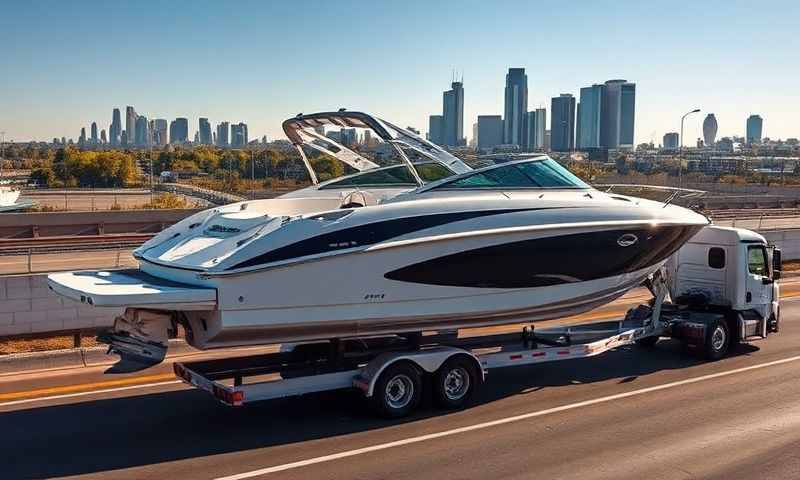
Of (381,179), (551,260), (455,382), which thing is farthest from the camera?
(381,179)

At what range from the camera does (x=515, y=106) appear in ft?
120

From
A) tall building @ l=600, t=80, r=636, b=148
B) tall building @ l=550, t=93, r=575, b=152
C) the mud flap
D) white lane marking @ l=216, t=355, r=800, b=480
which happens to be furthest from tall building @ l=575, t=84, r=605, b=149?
the mud flap

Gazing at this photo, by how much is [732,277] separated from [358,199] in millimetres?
6703

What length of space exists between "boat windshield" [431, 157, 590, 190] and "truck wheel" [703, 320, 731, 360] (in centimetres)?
338

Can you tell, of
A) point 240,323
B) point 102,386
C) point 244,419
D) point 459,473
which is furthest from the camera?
point 102,386

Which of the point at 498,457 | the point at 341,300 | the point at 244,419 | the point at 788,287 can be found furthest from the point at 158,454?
the point at 788,287

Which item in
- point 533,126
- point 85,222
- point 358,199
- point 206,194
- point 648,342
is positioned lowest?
point 648,342

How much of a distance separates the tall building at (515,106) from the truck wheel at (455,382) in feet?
68.8

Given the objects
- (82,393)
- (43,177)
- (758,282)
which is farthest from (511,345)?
(43,177)

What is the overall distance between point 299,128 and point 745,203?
5193 centimetres

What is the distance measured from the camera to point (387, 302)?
10312 mm

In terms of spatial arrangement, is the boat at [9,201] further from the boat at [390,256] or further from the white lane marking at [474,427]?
the white lane marking at [474,427]

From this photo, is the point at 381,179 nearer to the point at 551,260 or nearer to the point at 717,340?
the point at 551,260

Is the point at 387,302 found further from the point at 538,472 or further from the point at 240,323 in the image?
the point at 538,472
